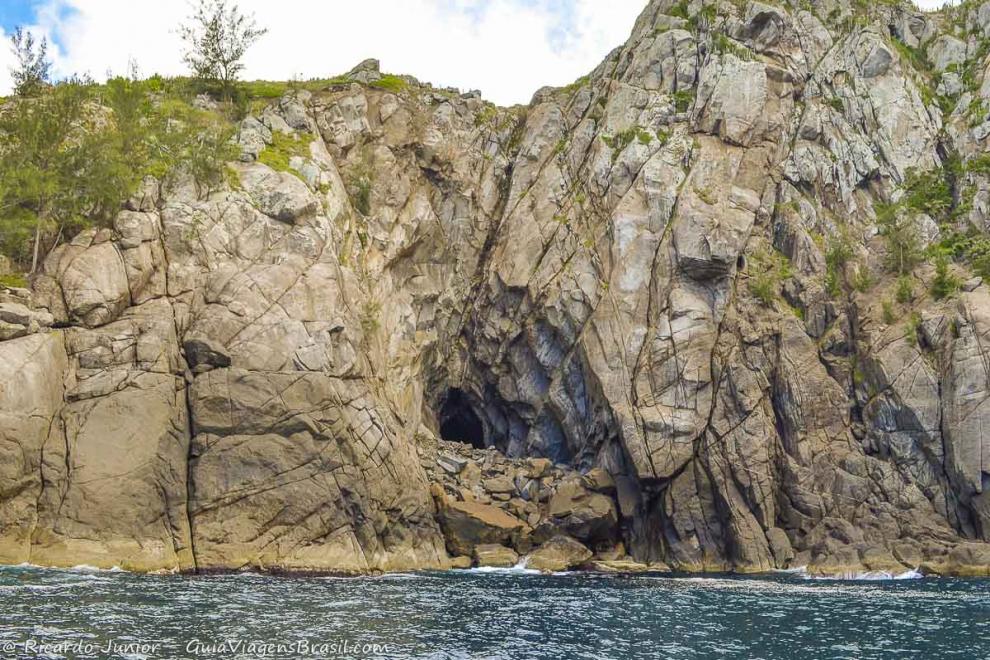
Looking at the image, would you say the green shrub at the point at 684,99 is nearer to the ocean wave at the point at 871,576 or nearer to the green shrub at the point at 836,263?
the green shrub at the point at 836,263

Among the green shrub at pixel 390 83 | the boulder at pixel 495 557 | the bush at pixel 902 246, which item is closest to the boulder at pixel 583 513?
the boulder at pixel 495 557

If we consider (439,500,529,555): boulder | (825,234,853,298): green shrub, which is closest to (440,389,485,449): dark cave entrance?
(439,500,529,555): boulder

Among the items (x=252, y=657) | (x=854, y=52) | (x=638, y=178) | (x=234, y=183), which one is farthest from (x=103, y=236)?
(x=854, y=52)

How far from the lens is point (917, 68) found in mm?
81500

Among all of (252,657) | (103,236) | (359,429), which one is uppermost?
(103,236)

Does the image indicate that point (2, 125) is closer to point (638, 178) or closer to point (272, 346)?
point (272, 346)

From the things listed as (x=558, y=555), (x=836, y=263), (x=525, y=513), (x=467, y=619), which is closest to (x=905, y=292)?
(x=836, y=263)

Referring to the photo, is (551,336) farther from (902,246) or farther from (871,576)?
(871,576)

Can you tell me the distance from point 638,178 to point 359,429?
115 feet

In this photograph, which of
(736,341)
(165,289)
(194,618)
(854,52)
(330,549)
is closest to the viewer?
(194,618)

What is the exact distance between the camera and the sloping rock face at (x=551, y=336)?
4572 centimetres

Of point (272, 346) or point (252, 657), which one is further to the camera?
point (272, 346)

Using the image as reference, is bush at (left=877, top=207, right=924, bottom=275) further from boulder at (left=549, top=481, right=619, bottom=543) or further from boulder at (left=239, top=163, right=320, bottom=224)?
boulder at (left=239, top=163, right=320, bottom=224)

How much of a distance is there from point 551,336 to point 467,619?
137ft
